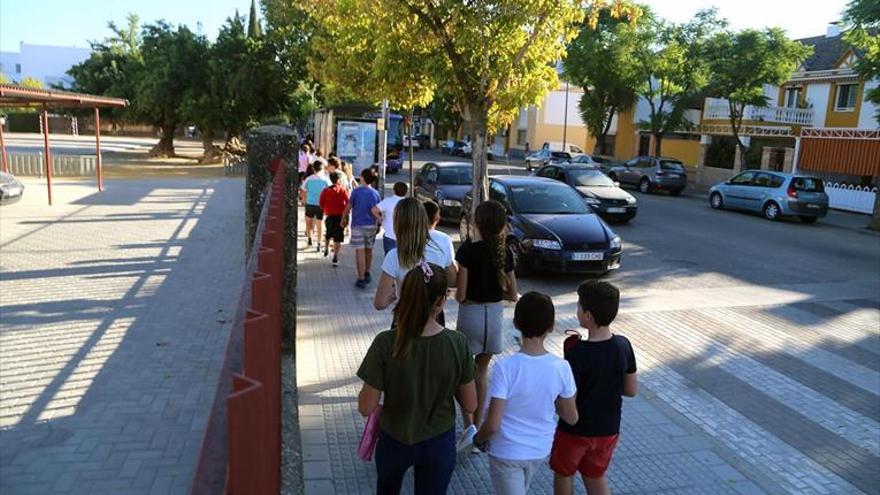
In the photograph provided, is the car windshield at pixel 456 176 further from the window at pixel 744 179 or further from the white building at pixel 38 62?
the white building at pixel 38 62

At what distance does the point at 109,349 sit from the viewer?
6746mm

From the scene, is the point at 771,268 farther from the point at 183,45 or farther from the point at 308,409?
the point at 183,45

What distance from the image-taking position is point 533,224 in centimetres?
1052

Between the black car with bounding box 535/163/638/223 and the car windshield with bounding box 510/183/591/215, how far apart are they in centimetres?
394

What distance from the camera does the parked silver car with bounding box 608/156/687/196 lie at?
1053 inches

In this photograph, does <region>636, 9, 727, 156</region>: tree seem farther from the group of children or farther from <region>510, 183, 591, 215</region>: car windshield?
the group of children

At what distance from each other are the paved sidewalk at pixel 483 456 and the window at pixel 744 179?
54.8ft

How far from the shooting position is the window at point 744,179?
21.3 metres

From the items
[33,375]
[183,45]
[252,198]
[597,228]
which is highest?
[183,45]

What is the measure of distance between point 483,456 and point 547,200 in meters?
7.53

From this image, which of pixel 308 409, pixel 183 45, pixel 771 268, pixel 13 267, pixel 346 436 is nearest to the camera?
pixel 346 436

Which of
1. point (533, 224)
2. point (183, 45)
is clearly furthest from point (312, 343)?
point (183, 45)

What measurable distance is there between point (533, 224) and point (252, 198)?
5.65 meters

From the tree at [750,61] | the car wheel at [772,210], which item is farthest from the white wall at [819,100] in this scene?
the car wheel at [772,210]
